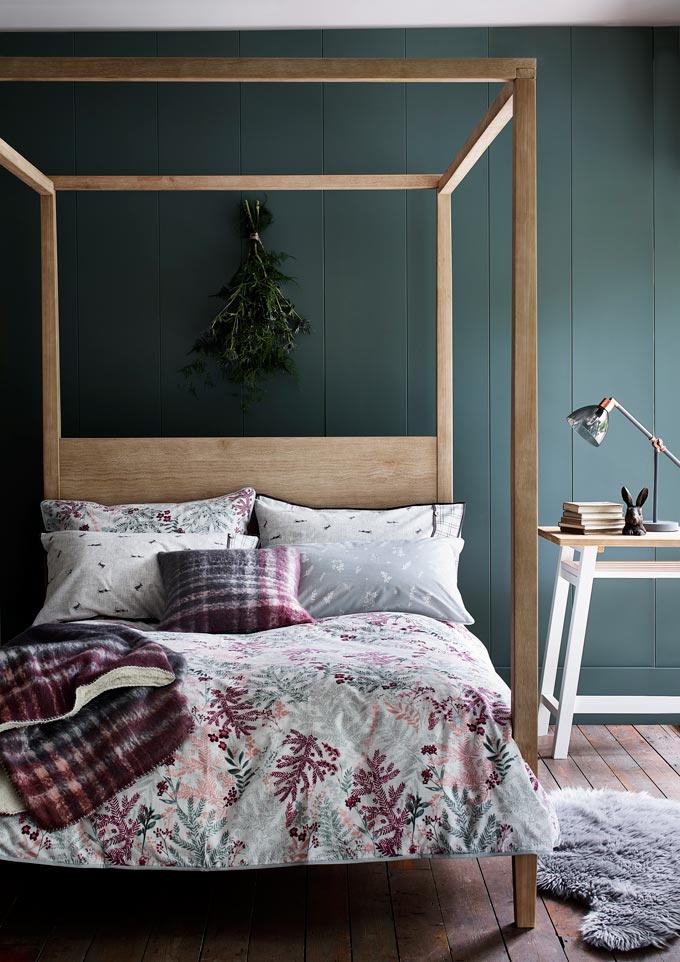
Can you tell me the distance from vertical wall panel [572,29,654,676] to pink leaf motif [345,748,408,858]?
218cm

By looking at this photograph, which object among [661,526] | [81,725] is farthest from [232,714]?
[661,526]

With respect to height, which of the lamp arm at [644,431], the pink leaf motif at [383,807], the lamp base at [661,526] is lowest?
the pink leaf motif at [383,807]

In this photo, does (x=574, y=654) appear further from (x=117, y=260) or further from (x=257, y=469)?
(x=117, y=260)

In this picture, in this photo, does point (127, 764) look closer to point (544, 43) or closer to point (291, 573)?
point (291, 573)

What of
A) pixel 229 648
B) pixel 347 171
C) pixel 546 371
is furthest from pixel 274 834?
pixel 347 171

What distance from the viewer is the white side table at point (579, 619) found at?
3.52m

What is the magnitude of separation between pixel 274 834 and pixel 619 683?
2.39 meters

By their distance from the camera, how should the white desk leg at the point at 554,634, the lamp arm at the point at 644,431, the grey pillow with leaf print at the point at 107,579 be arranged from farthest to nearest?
the white desk leg at the point at 554,634 < the lamp arm at the point at 644,431 < the grey pillow with leaf print at the point at 107,579

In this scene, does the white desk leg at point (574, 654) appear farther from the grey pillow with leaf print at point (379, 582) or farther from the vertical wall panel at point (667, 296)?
the vertical wall panel at point (667, 296)

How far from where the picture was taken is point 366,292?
4.06 metres

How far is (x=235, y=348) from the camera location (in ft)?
12.9

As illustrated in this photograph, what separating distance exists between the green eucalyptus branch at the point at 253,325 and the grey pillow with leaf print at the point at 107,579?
0.99 meters

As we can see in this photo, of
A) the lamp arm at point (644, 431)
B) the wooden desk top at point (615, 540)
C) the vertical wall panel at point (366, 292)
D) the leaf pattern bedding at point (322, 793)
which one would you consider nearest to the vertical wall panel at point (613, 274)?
the lamp arm at point (644, 431)

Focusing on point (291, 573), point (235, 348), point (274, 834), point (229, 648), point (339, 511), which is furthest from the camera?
point (235, 348)
